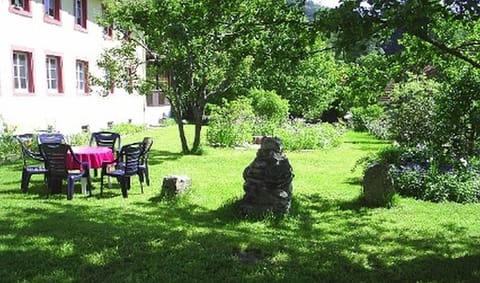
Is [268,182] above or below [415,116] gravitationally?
below

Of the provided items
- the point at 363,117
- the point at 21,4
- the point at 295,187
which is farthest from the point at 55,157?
the point at 363,117

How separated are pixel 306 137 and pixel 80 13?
10.9 m

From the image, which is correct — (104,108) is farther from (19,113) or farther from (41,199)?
(41,199)

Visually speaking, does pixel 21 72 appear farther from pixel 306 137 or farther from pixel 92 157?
pixel 306 137

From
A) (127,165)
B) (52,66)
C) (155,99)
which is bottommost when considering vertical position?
(127,165)

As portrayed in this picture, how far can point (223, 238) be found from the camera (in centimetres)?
587

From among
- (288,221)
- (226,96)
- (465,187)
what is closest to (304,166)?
(465,187)

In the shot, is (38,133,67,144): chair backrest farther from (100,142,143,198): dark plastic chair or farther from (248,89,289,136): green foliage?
(248,89,289,136): green foliage

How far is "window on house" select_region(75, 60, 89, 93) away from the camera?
20438 millimetres

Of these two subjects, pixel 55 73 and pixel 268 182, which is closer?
pixel 268 182

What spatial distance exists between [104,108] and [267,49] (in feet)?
58.3

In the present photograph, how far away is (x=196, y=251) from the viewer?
17.2 feet

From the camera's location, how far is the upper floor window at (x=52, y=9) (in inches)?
697

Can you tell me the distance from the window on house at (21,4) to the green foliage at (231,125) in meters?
7.27
